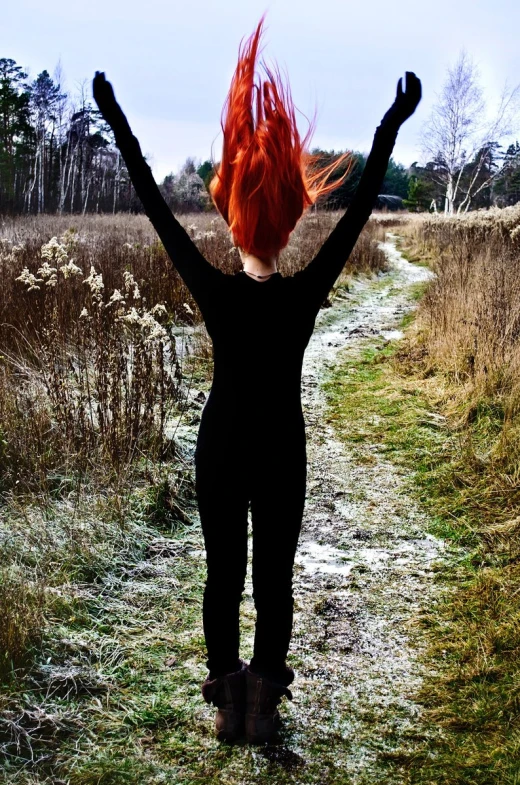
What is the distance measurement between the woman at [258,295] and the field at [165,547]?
0.70 meters

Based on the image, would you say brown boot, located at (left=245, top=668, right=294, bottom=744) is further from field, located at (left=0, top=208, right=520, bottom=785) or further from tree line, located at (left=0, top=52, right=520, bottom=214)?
tree line, located at (left=0, top=52, right=520, bottom=214)

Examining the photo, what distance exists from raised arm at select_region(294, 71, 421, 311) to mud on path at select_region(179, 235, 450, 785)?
4.48ft

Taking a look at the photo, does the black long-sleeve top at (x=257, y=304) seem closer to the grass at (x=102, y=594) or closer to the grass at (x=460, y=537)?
the grass at (x=102, y=594)

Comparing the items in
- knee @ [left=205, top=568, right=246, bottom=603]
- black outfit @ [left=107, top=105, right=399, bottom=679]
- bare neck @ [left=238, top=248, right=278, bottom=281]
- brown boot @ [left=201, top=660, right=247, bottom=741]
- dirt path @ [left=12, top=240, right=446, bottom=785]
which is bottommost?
dirt path @ [left=12, top=240, right=446, bottom=785]

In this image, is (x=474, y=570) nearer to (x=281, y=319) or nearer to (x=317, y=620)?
(x=317, y=620)

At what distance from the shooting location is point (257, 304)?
1.57 m

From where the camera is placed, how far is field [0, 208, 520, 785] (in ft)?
6.22

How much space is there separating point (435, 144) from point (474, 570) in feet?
112

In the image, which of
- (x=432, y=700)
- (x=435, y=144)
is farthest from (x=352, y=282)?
(x=435, y=144)

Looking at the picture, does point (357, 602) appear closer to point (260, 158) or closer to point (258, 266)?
point (258, 266)

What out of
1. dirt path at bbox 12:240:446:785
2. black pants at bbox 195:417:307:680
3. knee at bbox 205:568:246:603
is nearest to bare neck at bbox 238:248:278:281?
black pants at bbox 195:417:307:680

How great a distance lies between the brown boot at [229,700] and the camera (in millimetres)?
1823

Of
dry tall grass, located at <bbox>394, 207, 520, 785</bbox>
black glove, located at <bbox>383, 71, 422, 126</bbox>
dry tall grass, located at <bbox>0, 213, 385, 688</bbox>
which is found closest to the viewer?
black glove, located at <bbox>383, 71, 422, 126</bbox>

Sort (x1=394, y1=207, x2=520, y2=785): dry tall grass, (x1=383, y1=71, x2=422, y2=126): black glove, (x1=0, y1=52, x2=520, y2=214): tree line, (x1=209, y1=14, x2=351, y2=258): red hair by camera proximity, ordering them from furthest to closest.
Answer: (x1=0, y1=52, x2=520, y2=214): tree line < (x1=394, y1=207, x2=520, y2=785): dry tall grass < (x1=383, y1=71, x2=422, y2=126): black glove < (x1=209, y1=14, x2=351, y2=258): red hair
